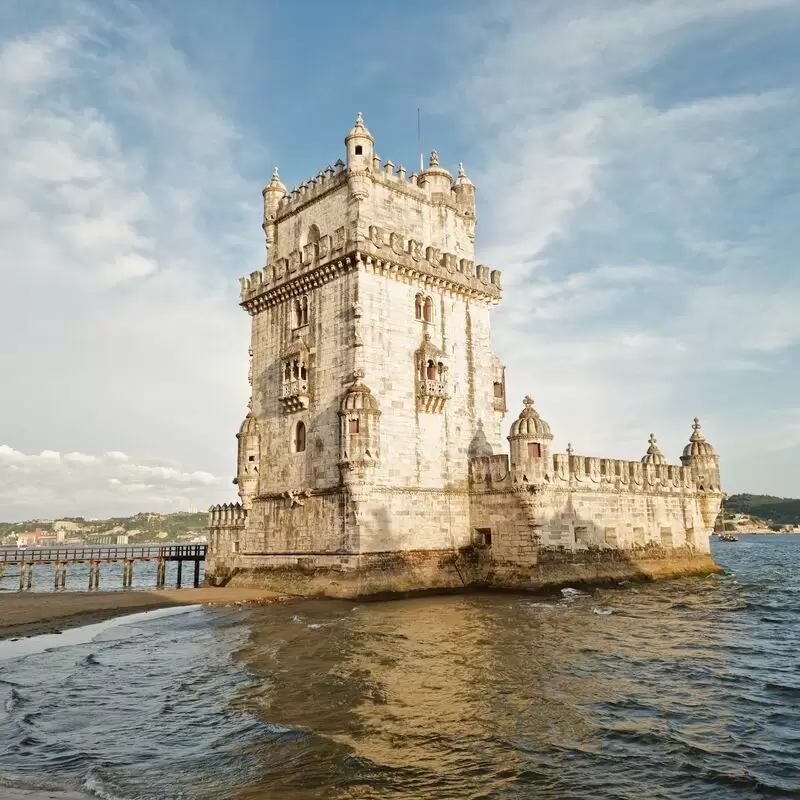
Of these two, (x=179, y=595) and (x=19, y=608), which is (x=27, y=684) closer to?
(x=19, y=608)

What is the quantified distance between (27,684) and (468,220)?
97.6ft

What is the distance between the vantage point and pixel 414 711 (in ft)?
41.8

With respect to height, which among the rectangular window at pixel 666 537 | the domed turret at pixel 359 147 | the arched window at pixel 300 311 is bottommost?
the rectangular window at pixel 666 537

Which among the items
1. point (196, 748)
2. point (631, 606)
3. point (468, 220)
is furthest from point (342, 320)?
point (196, 748)

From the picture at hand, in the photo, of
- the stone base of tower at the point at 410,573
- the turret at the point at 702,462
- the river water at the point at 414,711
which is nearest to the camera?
the river water at the point at 414,711

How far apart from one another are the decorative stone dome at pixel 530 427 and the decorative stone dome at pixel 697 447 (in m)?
17.1

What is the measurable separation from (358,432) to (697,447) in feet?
83.4

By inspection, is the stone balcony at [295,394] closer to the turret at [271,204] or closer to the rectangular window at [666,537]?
the turret at [271,204]

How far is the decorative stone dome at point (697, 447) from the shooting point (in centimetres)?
4356

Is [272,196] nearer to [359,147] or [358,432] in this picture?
[359,147]

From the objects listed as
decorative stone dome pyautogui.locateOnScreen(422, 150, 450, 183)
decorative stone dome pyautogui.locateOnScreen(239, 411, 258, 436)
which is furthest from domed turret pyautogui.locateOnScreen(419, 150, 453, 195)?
decorative stone dome pyautogui.locateOnScreen(239, 411, 258, 436)

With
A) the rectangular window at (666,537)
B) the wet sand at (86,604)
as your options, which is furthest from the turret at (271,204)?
the rectangular window at (666,537)

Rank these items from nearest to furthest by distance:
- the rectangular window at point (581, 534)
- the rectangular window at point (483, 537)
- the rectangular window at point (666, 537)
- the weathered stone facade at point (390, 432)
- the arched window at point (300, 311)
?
1. the weathered stone facade at point (390, 432)
2. the rectangular window at point (483, 537)
3. the rectangular window at point (581, 534)
4. the arched window at point (300, 311)
5. the rectangular window at point (666, 537)

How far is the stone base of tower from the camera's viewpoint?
28.7 m
